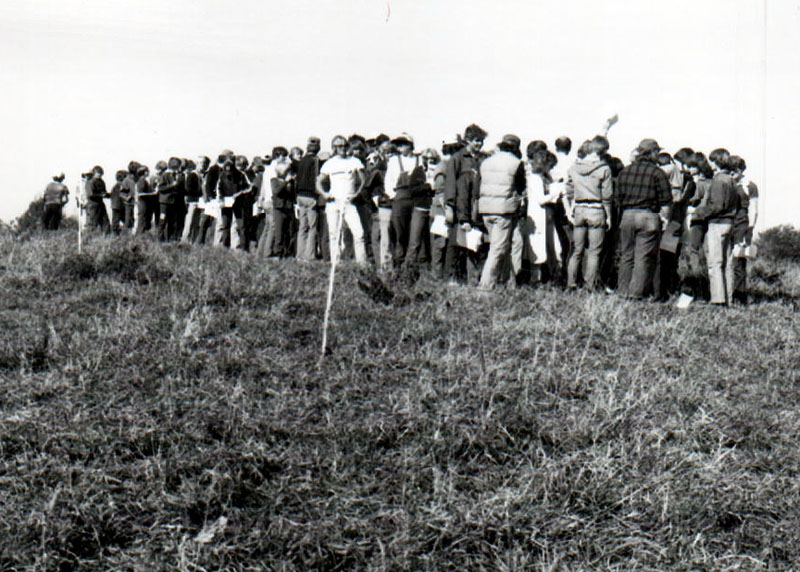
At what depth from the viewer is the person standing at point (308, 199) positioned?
11.7 m

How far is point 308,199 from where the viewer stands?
39.1 feet

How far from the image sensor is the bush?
76.3ft

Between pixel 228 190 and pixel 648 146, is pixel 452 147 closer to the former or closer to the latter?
pixel 648 146

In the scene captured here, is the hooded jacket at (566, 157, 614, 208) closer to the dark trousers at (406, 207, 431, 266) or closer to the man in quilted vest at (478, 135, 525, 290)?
the man in quilted vest at (478, 135, 525, 290)

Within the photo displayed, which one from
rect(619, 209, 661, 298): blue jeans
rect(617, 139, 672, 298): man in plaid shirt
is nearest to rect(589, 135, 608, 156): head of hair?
rect(617, 139, 672, 298): man in plaid shirt

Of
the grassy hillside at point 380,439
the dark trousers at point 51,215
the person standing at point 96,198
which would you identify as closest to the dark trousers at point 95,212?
the person standing at point 96,198

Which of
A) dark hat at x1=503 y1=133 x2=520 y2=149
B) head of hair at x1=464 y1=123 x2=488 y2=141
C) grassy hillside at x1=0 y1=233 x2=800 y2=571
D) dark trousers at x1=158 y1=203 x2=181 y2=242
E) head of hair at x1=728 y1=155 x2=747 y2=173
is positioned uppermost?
head of hair at x1=464 y1=123 x2=488 y2=141

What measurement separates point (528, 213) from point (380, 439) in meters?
6.67

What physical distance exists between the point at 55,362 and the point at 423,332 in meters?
2.85

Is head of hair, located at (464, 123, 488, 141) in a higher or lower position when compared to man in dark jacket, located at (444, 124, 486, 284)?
higher

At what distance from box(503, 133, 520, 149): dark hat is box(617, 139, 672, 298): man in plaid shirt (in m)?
1.29

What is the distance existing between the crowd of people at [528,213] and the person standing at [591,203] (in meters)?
0.01

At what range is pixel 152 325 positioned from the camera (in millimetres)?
6316

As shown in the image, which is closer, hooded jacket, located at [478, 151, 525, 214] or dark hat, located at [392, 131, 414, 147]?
hooded jacket, located at [478, 151, 525, 214]
